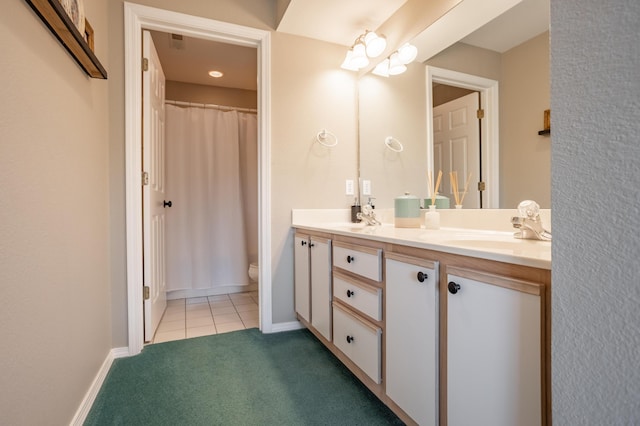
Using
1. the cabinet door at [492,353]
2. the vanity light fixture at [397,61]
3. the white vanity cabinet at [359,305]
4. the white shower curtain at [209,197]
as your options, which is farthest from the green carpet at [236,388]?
the vanity light fixture at [397,61]

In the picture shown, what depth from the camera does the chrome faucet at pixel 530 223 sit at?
112 centimetres

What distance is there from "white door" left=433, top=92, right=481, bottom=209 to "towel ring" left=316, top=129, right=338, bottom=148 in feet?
2.42

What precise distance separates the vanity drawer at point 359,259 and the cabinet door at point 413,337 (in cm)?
7

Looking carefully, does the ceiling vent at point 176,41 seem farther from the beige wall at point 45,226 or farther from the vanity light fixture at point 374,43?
the vanity light fixture at point 374,43

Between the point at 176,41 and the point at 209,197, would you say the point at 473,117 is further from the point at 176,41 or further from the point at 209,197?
the point at 209,197

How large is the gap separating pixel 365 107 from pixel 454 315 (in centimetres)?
179

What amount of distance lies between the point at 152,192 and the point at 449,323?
1999 mm

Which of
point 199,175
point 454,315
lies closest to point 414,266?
point 454,315

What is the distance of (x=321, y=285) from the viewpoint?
1.82 m

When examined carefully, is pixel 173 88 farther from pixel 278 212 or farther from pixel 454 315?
pixel 454 315

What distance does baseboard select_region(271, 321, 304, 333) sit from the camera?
2.22 meters

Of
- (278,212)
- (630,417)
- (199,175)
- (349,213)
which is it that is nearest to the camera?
(630,417)

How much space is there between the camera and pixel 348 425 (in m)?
1.25

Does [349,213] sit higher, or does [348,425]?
[349,213]
